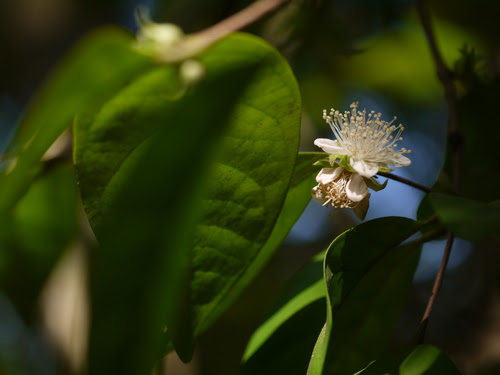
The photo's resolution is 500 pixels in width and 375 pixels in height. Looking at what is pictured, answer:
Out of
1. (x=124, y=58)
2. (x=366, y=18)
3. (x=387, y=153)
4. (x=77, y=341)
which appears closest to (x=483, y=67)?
(x=387, y=153)

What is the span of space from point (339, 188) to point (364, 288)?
0.14 m

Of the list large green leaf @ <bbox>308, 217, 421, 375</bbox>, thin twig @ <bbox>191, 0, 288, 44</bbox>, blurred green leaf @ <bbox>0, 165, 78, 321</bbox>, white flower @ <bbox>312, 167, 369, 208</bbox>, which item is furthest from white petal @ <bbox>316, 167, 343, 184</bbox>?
blurred green leaf @ <bbox>0, 165, 78, 321</bbox>

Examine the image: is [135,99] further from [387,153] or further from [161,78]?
[387,153]

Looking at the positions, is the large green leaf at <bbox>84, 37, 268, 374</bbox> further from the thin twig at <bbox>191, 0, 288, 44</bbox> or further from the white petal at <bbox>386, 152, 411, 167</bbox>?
the white petal at <bbox>386, 152, 411, 167</bbox>

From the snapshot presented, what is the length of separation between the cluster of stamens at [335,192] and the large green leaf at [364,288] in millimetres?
97

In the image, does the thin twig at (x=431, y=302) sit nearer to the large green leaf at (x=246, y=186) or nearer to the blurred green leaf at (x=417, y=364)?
the blurred green leaf at (x=417, y=364)

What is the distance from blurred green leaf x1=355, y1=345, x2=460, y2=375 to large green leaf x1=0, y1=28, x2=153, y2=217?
0.42 meters

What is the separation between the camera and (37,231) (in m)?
0.79

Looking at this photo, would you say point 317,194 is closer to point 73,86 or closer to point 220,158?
point 220,158

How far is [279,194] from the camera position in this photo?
1.99ft

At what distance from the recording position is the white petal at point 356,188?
29.0 inches

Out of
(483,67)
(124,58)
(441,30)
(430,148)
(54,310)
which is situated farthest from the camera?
(430,148)

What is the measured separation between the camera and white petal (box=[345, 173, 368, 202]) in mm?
736

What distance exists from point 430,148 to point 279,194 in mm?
1970
